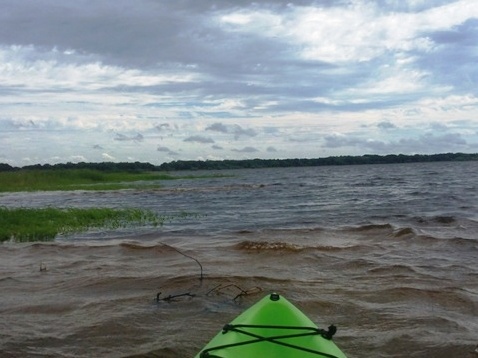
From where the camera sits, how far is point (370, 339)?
23.9ft

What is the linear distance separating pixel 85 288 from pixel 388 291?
548cm

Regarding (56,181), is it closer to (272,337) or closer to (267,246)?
(267,246)

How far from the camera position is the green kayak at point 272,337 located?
450 cm

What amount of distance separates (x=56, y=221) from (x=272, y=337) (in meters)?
18.7

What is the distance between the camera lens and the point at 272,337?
4660mm

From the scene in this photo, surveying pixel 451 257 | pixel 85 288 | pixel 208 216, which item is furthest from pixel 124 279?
pixel 208 216

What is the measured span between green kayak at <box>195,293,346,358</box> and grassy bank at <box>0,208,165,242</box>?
15.1 meters

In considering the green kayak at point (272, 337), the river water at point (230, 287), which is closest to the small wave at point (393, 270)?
the river water at point (230, 287)

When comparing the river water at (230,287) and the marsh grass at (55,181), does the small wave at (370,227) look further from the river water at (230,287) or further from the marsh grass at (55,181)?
the marsh grass at (55,181)

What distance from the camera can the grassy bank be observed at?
18812 mm

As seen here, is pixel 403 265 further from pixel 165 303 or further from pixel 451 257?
pixel 165 303

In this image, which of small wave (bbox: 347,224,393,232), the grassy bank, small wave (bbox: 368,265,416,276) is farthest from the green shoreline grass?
small wave (bbox: 368,265,416,276)

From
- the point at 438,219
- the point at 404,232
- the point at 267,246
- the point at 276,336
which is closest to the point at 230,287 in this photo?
the point at 267,246

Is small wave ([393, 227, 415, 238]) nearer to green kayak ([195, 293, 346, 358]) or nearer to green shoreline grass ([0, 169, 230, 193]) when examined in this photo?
green kayak ([195, 293, 346, 358])
